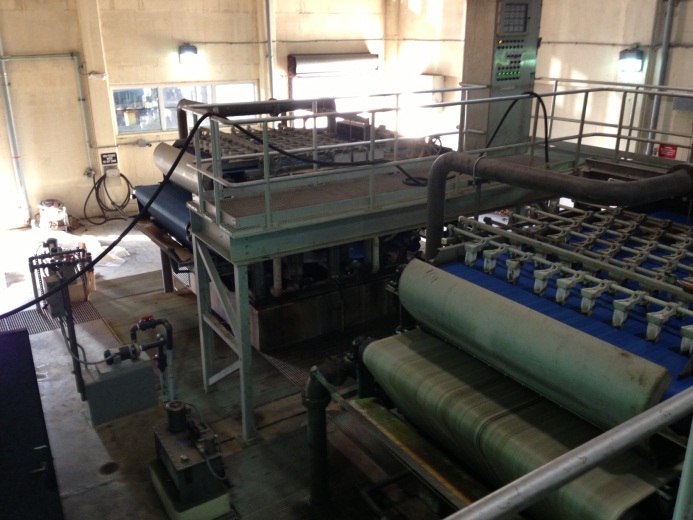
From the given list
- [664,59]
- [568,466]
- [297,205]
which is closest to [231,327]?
[297,205]

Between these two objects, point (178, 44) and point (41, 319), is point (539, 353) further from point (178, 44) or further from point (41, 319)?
point (178, 44)

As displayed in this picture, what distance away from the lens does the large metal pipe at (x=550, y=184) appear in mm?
4070

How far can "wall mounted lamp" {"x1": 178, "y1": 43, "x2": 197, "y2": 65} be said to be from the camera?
1435 cm

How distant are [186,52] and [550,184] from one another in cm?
1205

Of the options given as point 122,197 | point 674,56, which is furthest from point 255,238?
point 122,197

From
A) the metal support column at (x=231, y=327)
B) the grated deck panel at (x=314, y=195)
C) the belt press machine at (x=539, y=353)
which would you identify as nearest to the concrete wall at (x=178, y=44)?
the grated deck panel at (x=314, y=195)

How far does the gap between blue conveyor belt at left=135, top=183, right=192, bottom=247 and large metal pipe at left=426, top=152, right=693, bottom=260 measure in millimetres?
3106

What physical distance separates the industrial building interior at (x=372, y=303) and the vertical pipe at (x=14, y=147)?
0.05m

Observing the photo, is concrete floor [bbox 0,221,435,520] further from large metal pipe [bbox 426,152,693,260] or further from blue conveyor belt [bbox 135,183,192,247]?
large metal pipe [bbox 426,152,693,260]

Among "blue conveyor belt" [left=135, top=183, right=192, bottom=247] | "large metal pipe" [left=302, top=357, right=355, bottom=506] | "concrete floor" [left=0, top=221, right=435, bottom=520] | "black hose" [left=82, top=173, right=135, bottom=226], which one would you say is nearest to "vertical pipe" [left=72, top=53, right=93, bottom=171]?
"black hose" [left=82, top=173, right=135, bottom=226]

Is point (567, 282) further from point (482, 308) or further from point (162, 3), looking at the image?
point (162, 3)

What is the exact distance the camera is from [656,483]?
9.86 feet

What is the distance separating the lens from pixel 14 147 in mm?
13188

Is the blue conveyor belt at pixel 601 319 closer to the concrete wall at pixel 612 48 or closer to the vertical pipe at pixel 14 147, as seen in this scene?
the concrete wall at pixel 612 48
